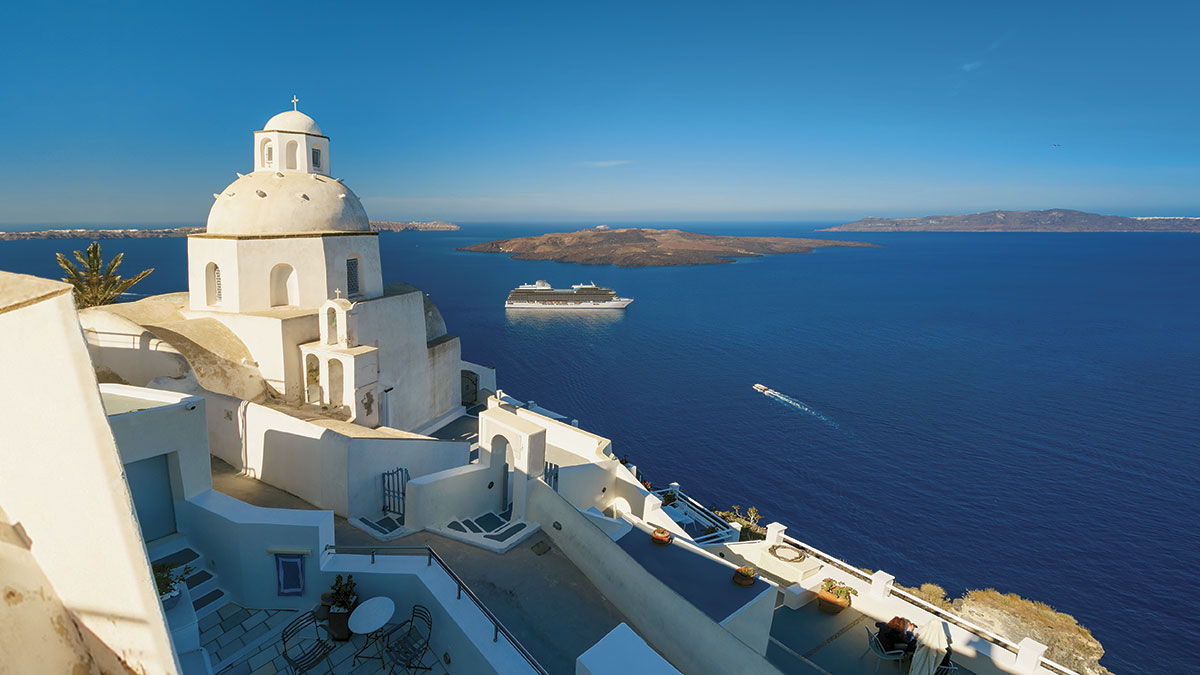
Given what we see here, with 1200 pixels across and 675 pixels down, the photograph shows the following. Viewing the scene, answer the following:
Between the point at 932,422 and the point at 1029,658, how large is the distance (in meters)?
33.0

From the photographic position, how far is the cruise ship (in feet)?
279

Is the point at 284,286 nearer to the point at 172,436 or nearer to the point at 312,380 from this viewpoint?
the point at 312,380

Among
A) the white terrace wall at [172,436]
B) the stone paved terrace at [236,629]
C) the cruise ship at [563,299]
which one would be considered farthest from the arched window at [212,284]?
the cruise ship at [563,299]

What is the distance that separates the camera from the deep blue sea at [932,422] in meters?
28.9

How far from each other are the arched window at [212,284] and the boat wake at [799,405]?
3849cm

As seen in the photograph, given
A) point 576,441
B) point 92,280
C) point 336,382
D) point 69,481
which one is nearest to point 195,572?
point 69,481

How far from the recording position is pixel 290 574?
9.41 meters

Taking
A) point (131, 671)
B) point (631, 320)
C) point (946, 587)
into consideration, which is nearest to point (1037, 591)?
point (946, 587)

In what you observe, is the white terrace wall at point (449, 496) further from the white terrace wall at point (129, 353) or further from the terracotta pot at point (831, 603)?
the terracotta pot at point (831, 603)

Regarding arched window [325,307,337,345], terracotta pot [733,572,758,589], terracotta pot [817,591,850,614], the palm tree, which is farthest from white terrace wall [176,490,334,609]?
the palm tree

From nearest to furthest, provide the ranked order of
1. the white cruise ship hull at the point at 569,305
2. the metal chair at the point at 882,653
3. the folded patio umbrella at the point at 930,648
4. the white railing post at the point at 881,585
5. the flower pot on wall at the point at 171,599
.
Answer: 1. the flower pot on wall at the point at 171,599
2. the folded patio umbrella at the point at 930,648
3. the metal chair at the point at 882,653
4. the white railing post at the point at 881,585
5. the white cruise ship hull at the point at 569,305

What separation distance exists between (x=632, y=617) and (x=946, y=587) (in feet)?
78.3

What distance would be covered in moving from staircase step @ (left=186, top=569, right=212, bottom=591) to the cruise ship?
7508 centimetres

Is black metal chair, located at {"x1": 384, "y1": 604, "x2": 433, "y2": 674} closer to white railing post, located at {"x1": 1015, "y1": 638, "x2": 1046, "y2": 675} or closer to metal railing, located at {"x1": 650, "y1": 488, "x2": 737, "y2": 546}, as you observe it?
metal railing, located at {"x1": 650, "y1": 488, "x2": 737, "y2": 546}
